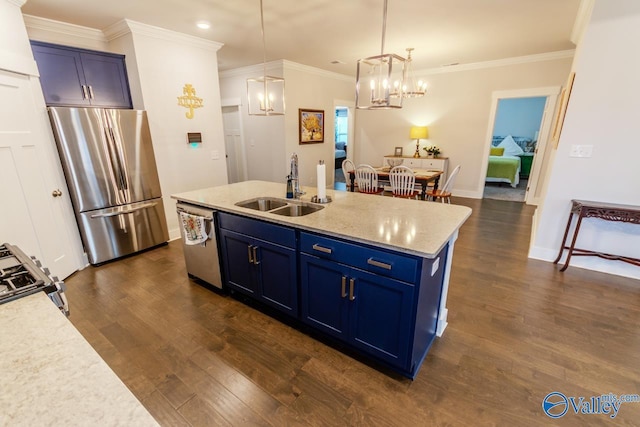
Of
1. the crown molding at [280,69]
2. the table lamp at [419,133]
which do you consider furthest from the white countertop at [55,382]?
the table lamp at [419,133]

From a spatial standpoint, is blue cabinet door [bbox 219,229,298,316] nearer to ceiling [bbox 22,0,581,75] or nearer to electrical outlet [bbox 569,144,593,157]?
ceiling [bbox 22,0,581,75]

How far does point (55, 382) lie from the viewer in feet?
2.30

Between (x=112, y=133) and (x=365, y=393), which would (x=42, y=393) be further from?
(x=112, y=133)

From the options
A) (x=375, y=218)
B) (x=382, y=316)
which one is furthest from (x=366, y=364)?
(x=375, y=218)

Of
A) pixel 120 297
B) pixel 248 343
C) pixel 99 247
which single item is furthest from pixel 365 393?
pixel 99 247

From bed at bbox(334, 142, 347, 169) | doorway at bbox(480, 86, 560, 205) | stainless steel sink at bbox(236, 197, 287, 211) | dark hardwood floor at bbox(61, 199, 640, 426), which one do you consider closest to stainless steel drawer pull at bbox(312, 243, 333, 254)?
dark hardwood floor at bbox(61, 199, 640, 426)

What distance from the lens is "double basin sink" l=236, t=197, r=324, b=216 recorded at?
2.39 meters

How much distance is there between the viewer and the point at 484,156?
19.0 ft

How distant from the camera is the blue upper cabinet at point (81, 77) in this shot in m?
2.88

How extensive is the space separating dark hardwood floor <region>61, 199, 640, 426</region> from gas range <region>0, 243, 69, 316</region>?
858 millimetres

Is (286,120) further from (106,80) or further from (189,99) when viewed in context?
(106,80)

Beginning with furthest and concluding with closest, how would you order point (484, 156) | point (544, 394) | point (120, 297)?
1. point (484, 156)
2. point (120, 297)
3. point (544, 394)

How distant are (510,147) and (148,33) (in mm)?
9178

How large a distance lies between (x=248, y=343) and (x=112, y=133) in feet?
8.91
